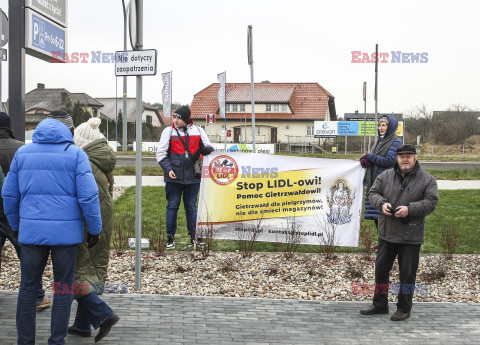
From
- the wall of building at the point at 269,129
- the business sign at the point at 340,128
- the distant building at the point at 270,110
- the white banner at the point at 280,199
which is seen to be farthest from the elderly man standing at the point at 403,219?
the wall of building at the point at 269,129

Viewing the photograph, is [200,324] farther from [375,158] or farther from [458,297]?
[375,158]

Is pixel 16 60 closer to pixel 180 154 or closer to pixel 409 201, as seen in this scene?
pixel 180 154

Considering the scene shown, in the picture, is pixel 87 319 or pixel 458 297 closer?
pixel 87 319

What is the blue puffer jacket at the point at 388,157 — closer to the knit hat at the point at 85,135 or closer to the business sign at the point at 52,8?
the knit hat at the point at 85,135

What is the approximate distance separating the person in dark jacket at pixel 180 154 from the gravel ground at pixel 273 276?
2.77 ft

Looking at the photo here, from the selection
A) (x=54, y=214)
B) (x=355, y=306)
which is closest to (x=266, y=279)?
(x=355, y=306)

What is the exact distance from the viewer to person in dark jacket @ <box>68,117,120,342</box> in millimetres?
4734

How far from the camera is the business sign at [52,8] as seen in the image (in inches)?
307

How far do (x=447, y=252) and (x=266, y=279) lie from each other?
2657mm

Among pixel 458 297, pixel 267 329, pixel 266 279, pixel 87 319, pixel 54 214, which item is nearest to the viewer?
pixel 54 214

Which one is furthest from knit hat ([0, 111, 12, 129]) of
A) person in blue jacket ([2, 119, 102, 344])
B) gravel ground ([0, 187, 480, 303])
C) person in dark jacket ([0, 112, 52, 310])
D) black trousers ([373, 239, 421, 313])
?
black trousers ([373, 239, 421, 313])

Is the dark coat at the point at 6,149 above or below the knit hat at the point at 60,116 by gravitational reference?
below

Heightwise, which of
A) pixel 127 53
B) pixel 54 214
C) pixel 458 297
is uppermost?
pixel 127 53

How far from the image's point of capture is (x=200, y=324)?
5.30 metres
